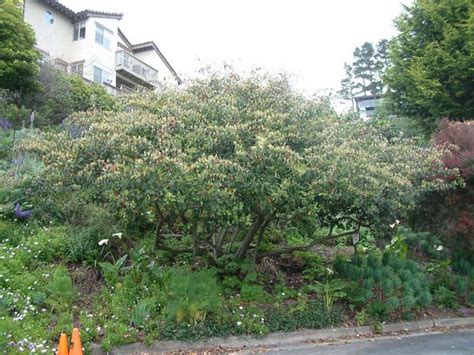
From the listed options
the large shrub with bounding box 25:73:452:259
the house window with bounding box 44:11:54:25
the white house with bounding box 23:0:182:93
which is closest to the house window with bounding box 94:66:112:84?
the white house with bounding box 23:0:182:93

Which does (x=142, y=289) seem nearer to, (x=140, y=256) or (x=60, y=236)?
(x=140, y=256)

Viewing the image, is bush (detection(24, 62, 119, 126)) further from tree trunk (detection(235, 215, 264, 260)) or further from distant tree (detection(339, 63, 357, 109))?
distant tree (detection(339, 63, 357, 109))

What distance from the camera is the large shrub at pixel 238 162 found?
4.73m

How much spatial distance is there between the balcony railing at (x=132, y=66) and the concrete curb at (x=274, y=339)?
2290 centimetres

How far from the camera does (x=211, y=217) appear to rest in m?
5.30

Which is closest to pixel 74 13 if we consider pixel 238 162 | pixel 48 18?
pixel 48 18

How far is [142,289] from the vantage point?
6.30m

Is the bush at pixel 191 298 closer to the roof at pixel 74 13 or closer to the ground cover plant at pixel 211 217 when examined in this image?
the ground cover plant at pixel 211 217

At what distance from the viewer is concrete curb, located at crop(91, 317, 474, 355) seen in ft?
17.3

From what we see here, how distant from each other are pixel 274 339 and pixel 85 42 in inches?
936

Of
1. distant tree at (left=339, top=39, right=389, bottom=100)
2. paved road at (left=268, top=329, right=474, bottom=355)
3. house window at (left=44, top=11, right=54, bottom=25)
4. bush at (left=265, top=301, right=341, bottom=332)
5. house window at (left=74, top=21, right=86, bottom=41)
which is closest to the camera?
paved road at (left=268, top=329, right=474, bottom=355)

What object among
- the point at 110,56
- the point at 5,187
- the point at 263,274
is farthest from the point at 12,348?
the point at 110,56

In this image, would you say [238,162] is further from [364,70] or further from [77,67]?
[364,70]

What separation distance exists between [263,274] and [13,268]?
375cm
